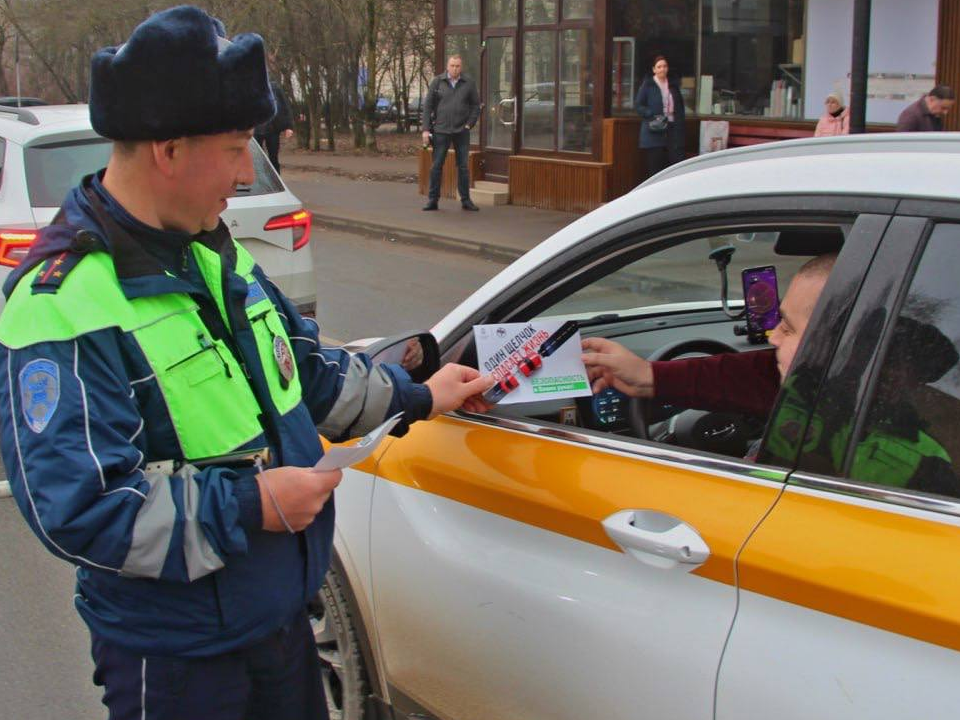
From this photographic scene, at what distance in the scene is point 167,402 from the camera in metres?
1.83

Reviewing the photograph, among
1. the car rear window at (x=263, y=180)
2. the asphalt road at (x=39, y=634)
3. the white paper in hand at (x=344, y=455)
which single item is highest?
the car rear window at (x=263, y=180)

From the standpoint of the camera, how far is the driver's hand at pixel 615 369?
279cm

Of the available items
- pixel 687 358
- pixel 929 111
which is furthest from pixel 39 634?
pixel 929 111

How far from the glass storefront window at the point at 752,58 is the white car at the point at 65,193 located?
27.5ft

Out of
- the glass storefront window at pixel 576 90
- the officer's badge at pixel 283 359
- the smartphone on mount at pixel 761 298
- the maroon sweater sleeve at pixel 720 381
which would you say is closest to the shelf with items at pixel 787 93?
the glass storefront window at pixel 576 90

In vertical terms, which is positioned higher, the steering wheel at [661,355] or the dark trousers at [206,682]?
the steering wheel at [661,355]

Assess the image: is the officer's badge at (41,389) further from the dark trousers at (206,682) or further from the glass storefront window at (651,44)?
the glass storefront window at (651,44)

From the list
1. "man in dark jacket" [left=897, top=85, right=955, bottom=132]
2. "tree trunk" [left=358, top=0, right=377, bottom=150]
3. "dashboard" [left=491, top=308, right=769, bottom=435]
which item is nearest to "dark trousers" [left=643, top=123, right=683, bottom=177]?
"man in dark jacket" [left=897, top=85, right=955, bottom=132]

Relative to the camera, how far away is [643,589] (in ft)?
6.83

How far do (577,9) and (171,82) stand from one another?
45.4 feet

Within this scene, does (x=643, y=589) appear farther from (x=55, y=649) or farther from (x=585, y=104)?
(x=585, y=104)

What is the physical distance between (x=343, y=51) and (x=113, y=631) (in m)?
29.3

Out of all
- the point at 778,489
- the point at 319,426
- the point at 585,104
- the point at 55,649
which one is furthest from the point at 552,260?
the point at 585,104

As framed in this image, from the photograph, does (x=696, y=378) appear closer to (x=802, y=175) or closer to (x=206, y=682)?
(x=802, y=175)
